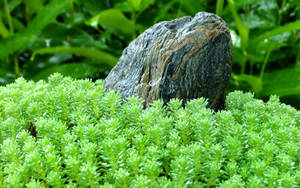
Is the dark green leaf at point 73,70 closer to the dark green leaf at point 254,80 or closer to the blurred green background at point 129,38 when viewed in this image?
the blurred green background at point 129,38

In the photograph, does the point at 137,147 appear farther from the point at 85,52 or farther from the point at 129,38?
the point at 129,38

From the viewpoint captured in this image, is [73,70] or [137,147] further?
[73,70]

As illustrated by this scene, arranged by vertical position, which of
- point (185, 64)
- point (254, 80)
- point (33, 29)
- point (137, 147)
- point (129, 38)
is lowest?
point (137, 147)

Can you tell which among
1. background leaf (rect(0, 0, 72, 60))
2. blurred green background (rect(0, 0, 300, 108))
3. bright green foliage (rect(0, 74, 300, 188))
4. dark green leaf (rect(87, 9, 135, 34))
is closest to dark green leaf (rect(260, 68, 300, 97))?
blurred green background (rect(0, 0, 300, 108))

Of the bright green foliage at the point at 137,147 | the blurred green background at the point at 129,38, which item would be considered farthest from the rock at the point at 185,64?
the blurred green background at the point at 129,38

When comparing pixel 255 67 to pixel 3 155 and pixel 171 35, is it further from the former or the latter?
pixel 3 155

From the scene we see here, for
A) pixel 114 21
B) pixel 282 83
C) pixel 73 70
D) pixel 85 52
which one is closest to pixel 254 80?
pixel 282 83
